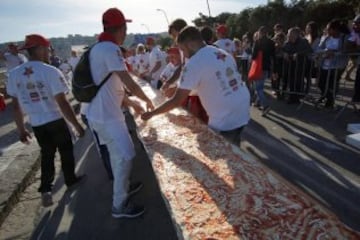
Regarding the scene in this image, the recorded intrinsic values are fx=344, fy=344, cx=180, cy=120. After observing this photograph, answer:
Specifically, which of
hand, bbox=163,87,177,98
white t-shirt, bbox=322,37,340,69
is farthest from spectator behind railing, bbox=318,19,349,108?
hand, bbox=163,87,177,98

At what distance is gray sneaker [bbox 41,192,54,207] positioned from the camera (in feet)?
14.8

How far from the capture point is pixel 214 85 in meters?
3.24

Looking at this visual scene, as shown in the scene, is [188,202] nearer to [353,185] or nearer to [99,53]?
[99,53]

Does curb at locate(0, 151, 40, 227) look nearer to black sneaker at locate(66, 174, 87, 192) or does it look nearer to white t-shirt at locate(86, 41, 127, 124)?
black sneaker at locate(66, 174, 87, 192)

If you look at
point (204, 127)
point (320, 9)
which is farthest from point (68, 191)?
point (320, 9)

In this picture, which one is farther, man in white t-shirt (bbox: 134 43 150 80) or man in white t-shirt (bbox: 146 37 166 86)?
man in white t-shirt (bbox: 134 43 150 80)

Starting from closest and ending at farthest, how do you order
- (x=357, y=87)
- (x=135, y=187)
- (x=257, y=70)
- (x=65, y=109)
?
1. (x=65, y=109)
2. (x=135, y=187)
3. (x=357, y=87)
4. (x=257, y=70)

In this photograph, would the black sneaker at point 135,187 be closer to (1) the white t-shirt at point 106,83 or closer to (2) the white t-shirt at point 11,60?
(1) the white t-shirt at point 106,83

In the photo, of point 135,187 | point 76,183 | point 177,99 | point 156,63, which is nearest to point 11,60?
point 156,63

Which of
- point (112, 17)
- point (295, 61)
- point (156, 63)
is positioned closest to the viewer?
point (112, 17)

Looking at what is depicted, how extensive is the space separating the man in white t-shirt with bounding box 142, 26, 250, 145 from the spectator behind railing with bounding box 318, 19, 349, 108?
4.55 m

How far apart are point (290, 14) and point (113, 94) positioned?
1833 inches

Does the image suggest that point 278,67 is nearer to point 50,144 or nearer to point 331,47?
point 331,47

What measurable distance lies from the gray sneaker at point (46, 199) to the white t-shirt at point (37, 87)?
0.96 metres
